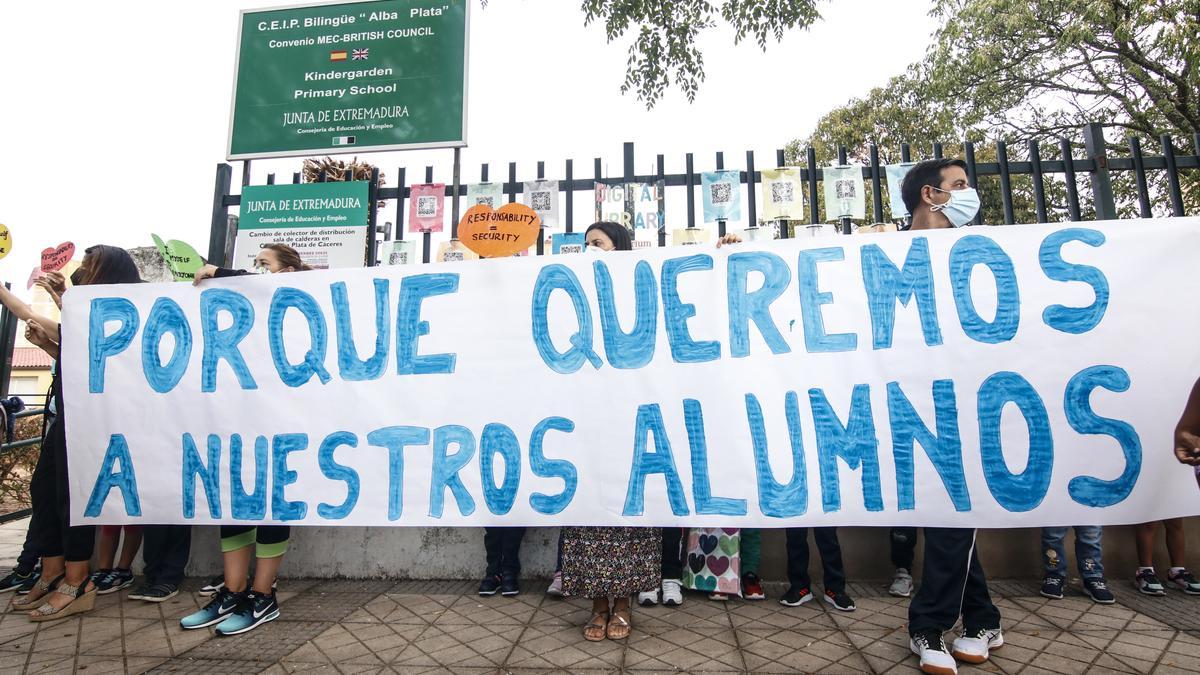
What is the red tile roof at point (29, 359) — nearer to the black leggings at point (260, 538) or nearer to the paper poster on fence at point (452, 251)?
the paper poster on fence at point (452, 251)

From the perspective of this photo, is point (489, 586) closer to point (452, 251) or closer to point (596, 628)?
point (596, 628)

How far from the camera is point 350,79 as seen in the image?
13.9ft

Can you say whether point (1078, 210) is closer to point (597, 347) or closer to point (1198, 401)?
point (1198, 401)

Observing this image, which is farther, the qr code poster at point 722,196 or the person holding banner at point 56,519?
the qr code poster at point 722,196

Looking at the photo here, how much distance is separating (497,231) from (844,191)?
220 cm

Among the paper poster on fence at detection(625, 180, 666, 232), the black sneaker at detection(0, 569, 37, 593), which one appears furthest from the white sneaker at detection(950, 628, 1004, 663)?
the black sneaker at detection(0, 569, 37, 593)

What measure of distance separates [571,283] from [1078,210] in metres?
2.97

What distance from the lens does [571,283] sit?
2.68 metres

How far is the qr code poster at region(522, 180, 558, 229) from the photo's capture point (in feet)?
12.4

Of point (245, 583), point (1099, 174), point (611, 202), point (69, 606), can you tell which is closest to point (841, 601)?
point (611, 202)

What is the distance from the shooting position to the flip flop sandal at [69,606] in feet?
9.36

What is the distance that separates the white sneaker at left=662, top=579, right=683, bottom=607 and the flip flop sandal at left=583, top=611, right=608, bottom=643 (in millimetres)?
458

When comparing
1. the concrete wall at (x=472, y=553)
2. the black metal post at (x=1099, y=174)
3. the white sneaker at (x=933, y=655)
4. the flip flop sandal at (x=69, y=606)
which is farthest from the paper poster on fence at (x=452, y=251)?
the black metal post at (x=1099, y=174)

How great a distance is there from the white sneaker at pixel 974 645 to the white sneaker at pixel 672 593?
1164mm
